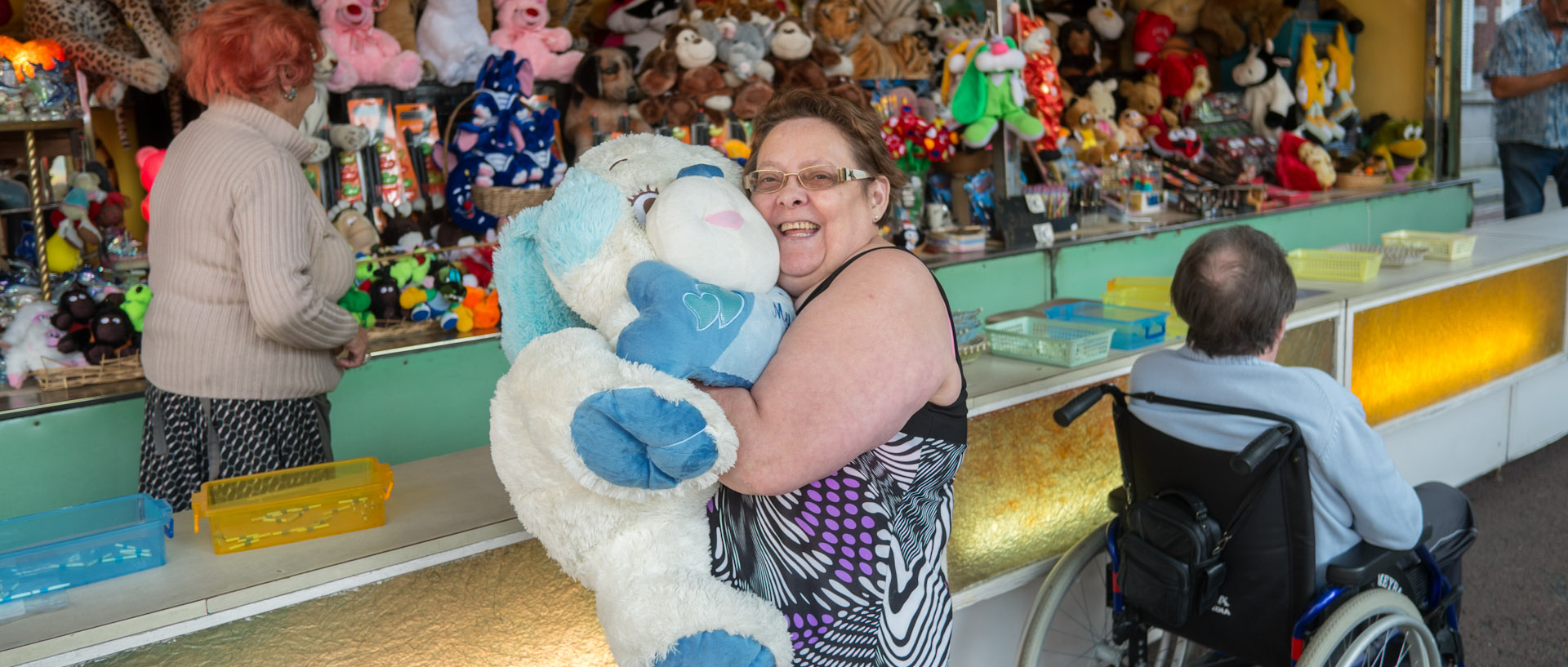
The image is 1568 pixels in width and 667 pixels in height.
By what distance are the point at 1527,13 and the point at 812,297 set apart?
5.26 meters

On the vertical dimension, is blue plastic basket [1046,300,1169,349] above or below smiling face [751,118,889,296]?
below

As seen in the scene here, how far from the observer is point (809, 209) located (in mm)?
1274

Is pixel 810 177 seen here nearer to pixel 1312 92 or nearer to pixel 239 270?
pixel 239 270

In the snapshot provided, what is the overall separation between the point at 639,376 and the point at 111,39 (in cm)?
304

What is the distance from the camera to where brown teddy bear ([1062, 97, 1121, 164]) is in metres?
5.29

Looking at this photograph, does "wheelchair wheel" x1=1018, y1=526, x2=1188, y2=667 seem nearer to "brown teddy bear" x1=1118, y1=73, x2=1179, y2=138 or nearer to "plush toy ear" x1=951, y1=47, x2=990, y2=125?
"plush toy ear" x1=951, y1=47, x2=990, y2=125

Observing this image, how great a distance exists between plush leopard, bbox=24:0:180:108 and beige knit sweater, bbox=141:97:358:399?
1444mm

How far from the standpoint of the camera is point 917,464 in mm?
1226

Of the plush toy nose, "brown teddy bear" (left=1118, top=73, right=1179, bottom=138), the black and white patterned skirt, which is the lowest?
the black and white patterned skirt

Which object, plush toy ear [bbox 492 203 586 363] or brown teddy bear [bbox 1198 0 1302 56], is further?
brown teddy bear [bbox 1198 0 1302 56]

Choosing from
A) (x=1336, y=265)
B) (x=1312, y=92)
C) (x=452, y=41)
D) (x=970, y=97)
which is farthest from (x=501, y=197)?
(x=1312, y=92)

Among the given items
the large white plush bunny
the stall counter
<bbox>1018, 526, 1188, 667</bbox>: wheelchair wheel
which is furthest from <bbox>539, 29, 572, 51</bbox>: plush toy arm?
the large white plush bunny

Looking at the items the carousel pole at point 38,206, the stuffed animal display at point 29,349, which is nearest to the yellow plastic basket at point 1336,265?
the stuffed animal display at point 29,349

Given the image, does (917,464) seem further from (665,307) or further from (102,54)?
(102,54)
